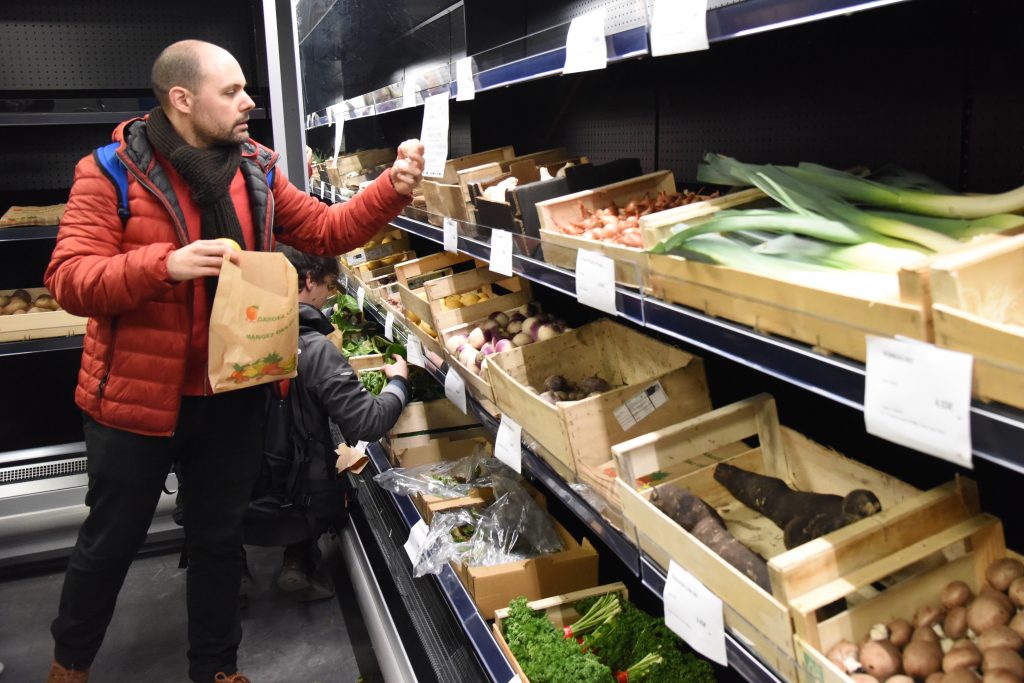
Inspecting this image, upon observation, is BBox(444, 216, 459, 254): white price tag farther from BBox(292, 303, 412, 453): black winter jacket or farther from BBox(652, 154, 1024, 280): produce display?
BBox(652, 154, 1024, 280): produce display

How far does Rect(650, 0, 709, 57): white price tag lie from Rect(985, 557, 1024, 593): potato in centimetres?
86

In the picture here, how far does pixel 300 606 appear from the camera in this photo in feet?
11.9

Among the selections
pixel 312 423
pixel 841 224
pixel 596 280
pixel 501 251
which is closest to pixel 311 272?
pixel 312 423

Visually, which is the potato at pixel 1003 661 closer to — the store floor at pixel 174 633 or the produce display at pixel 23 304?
the store floor at pixel 174 633

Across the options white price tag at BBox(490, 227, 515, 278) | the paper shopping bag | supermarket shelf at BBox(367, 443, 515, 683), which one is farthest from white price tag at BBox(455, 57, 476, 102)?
supermarket shelf at BBox(367, 443, 515, 683)

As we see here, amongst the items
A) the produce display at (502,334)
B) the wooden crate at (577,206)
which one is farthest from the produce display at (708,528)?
the produce display at (502,334)

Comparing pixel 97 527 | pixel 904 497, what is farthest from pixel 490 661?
pixel 97 527

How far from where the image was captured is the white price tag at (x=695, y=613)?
4.11ft

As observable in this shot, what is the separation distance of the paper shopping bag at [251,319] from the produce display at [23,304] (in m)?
1.91

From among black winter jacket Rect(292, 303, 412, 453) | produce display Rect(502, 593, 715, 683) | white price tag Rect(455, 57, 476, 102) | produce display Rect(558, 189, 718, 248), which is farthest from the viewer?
black winter jacket Rect(292, 303, 412, 453)

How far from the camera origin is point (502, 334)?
2.72 m

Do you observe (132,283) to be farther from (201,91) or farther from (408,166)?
(408,166)

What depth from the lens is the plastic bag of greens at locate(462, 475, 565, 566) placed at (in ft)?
8.11

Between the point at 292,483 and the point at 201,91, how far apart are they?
1500 mm
